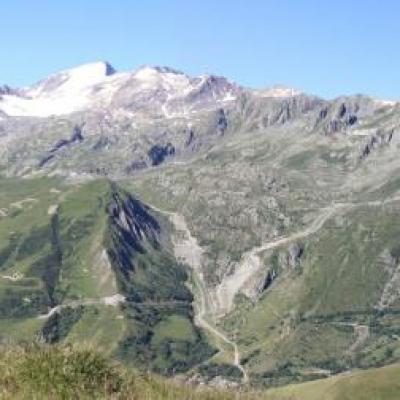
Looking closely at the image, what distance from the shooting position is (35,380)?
14414 millimetres

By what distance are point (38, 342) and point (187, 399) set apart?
142 inches

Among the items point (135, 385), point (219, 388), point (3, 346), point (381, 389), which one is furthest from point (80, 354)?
point (381, 389)

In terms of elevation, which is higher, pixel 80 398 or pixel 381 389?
pixel 80 398

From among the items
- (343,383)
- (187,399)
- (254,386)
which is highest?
(187,399)

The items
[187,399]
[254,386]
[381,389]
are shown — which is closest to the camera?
[187,399]

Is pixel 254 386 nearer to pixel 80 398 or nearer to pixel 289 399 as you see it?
pixel 289 399

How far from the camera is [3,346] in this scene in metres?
17.8

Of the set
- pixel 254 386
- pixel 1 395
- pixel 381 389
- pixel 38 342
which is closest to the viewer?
pixel 1 395

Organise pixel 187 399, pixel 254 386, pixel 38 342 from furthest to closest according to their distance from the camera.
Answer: pixel 254 386 < pixel 38 342 < pixel 187 399

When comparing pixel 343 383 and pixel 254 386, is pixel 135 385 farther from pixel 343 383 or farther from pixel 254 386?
pixel 343 383

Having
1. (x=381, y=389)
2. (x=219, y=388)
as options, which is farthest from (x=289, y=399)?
(x=381, y=389)

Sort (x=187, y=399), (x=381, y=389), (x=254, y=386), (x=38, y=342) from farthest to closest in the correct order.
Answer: (x=381, y=389) < (x=254, y=386) < (x=38, y=342) < (x=187, y=399)

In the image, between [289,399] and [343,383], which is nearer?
[289,399]

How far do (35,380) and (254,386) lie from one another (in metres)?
7.09
